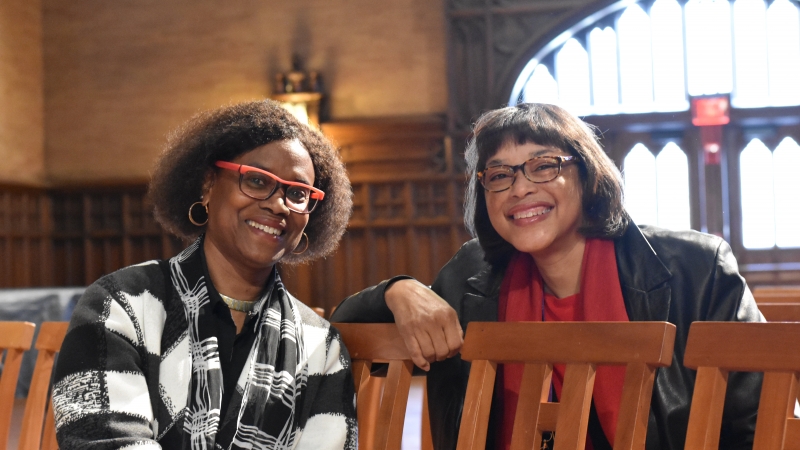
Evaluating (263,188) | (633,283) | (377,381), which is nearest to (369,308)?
(377,381)

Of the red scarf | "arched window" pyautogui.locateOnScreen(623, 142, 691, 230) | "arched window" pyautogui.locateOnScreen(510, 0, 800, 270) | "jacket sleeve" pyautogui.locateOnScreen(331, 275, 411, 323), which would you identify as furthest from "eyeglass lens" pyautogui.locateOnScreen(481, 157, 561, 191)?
"arched window" pyautogui.locateOnScreen(623, 142, 691, 230)

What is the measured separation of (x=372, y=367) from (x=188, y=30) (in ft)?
26.0

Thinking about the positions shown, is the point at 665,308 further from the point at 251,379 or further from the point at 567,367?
the point at 251,379

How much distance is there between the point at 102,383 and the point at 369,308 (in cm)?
76

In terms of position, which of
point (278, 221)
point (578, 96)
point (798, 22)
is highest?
point (798, 22)

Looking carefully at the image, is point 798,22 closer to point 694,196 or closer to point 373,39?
point 694,196

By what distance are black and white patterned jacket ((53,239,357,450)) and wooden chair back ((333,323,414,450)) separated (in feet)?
0.17

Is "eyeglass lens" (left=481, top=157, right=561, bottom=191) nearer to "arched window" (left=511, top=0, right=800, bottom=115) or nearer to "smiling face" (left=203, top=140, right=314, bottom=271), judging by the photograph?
"smiling face" (left=203, top=140, right=314, bottom=271)

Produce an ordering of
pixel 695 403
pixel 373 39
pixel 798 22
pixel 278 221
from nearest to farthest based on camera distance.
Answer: pixel 695 403 → pixel 278 221 → pixel 798 22 → pixel 373 39

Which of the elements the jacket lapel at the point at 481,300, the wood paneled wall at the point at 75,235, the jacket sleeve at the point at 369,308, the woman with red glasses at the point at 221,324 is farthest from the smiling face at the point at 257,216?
the wood paneled wall at the point at 75,235

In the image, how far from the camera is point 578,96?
8586 millimetres

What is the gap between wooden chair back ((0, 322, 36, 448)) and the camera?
99.3 inches

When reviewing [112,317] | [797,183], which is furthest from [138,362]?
[797,183]

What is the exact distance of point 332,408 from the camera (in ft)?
6.95
